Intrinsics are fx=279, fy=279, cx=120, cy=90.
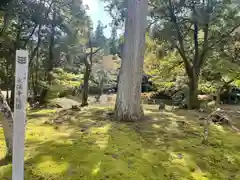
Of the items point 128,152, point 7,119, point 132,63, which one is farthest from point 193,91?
point 7,119

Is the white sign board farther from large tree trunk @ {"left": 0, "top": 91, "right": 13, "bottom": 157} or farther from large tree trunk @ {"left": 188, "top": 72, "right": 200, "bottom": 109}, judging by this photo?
large tree trunk @ {"left": 188, "top": 72, "right": 200, "bottom": 109}

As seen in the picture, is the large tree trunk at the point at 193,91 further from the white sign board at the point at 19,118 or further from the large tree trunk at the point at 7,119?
the white sign board at the point at 19,118

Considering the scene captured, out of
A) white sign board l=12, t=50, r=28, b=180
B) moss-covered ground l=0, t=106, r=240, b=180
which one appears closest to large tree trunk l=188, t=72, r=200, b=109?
moss-covered ground l=0, t=106, r=240, b=180

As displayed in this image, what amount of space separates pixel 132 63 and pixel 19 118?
4222 mm

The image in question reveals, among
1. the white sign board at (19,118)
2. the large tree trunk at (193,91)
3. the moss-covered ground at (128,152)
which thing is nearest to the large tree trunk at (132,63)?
the moss-covered ground at (128,152)

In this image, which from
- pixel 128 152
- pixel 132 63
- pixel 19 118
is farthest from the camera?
pixel 132 63

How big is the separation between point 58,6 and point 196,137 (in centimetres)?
909

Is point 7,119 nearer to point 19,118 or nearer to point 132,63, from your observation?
point 19,118

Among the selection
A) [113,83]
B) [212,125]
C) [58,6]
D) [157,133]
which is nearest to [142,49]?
[157,133]

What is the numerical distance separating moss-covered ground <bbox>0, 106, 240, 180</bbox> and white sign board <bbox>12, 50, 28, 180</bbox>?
799mm

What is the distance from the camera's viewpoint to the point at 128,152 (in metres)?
4.41

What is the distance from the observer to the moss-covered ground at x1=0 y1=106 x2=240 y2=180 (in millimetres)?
3635

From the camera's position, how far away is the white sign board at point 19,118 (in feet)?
8.78

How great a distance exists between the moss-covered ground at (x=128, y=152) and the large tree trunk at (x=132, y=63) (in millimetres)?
420
